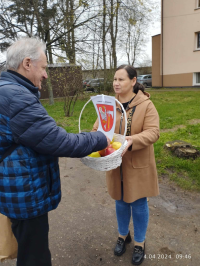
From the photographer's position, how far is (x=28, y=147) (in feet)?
4.56

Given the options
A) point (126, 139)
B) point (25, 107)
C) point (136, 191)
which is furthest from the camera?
point (136, 191)

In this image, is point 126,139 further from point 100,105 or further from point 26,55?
point 26,55

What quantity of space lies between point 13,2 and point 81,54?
4.37 meters

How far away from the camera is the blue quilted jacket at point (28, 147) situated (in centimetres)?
130

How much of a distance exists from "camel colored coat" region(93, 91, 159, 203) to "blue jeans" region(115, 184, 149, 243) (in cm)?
14

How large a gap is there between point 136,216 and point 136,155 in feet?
2.06

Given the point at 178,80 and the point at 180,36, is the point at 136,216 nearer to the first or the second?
the point at 178,80

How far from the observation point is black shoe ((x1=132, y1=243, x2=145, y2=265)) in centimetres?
212

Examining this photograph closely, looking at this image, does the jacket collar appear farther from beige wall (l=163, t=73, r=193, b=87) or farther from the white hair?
beige wall (l=163, t=73, r=193, b=87)

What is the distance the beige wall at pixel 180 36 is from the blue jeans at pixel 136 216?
57.3 feet

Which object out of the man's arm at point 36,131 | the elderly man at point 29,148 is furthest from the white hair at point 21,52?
the man's arm at point 36,131

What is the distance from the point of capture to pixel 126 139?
1798 mm

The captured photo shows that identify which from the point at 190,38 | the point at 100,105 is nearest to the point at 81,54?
the point at 190,38

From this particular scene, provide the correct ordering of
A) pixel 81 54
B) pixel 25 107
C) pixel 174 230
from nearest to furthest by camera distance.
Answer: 1. pixel 25 107
2. pixel 174 230
3. pixel 81 54
